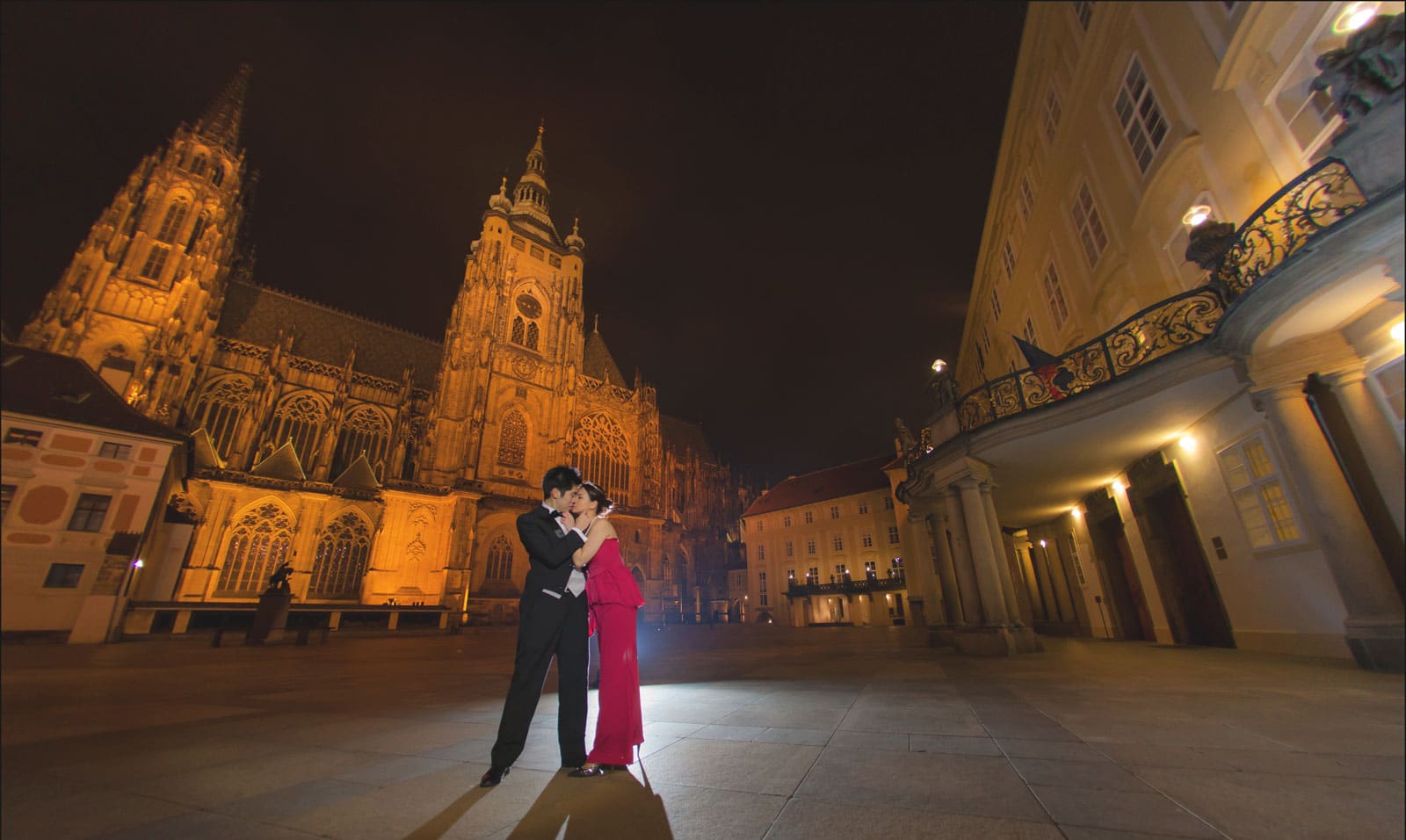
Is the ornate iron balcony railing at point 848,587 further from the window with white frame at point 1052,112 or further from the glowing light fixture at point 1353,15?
the glowing light fixture at point 1353,15

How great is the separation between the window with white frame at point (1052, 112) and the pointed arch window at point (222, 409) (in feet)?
127

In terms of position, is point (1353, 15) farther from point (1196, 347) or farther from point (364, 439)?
point (364, 439)

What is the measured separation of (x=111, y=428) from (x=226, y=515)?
81.7 feet

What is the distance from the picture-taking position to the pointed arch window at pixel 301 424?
28967 mm

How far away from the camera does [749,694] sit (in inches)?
212

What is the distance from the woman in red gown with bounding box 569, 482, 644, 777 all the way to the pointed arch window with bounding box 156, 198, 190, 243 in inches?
1699

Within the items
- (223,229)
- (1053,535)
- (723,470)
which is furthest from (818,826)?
(723,470)

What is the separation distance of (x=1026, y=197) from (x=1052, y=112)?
2550 millimetres

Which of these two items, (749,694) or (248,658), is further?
(248,658)

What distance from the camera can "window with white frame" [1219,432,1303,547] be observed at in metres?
5.78

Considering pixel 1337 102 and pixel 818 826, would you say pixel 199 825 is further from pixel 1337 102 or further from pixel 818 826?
pixel 1337 102

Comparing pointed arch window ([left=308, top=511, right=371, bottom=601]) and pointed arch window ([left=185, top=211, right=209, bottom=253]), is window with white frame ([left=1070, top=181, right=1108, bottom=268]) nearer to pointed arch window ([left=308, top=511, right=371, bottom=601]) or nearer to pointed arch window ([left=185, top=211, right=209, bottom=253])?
pointed arch window ([left=308, top=511, right=371, bottom=601])

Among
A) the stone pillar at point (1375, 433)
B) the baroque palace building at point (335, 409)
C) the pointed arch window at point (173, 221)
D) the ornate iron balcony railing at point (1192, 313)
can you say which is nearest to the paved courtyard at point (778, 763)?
the stone pillar at point (1375, 433)

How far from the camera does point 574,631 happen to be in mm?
3045
